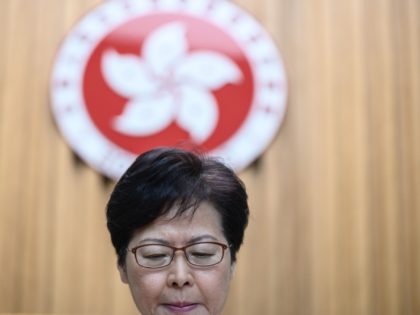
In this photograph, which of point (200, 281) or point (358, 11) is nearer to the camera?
point (200, 281)

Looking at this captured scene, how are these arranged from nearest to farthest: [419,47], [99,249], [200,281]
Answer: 1. [200,281]
2. [99,249]
3. [419,47]

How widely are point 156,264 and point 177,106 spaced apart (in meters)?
0.91

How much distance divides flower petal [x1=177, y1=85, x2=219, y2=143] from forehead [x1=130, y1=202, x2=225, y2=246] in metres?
0.79

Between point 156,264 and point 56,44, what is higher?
point 56,44

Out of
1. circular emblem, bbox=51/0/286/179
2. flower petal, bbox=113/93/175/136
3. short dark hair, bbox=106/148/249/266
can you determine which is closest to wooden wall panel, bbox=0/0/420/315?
circular emblem, bbox=51/0/286/179

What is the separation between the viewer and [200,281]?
41.0 inches

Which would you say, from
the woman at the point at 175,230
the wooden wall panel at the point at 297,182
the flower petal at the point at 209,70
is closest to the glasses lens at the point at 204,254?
the woman at the point at 175,230

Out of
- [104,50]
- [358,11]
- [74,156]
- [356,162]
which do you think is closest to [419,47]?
[358,11]

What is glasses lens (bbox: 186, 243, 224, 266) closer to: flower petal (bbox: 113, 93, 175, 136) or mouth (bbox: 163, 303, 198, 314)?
mouth (bbox: 163, 303, 198, 314)

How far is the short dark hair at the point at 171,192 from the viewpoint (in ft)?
3.49

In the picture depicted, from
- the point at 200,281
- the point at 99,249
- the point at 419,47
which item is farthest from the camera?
the point at 419,47

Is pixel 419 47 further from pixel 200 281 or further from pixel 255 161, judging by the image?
pixel 200 281

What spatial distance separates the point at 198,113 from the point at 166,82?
0.47 ft

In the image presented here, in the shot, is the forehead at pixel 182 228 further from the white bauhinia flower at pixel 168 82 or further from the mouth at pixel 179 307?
the white bauhinia flower at pixel 168 82
